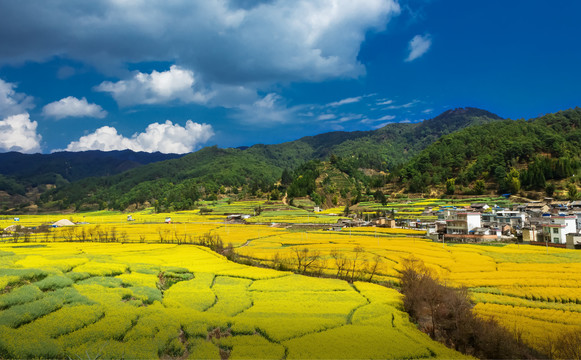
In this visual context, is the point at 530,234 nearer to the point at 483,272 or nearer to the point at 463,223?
the point at 463,223

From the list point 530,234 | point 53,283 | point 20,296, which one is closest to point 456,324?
point 20,296

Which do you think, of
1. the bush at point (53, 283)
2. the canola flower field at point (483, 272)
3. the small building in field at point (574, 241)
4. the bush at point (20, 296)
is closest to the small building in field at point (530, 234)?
the small building in field at point (574, 241)

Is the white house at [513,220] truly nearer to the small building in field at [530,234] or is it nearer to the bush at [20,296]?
the small building in field at [530,234]

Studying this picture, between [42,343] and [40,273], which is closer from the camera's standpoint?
[42,343]

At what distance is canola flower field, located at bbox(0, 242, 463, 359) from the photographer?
46.4 ft

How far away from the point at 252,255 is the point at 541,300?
98.8 feet

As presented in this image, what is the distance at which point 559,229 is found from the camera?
49.0 metres

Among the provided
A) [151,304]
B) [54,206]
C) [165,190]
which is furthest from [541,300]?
[54,206]

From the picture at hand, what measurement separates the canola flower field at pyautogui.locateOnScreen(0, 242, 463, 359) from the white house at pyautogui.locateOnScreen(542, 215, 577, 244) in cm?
3979

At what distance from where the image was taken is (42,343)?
1327 cm

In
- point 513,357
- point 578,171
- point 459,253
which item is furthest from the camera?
point 578,171

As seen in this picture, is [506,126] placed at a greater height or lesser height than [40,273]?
greater

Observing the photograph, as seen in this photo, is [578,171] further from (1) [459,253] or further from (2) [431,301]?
(2) [431,301]

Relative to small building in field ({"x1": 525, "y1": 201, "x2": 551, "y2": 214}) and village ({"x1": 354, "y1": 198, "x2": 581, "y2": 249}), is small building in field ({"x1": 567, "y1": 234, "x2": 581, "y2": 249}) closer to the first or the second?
village ({"x1": 354, "y1": 198, "x2": 581, "y2": 249})
